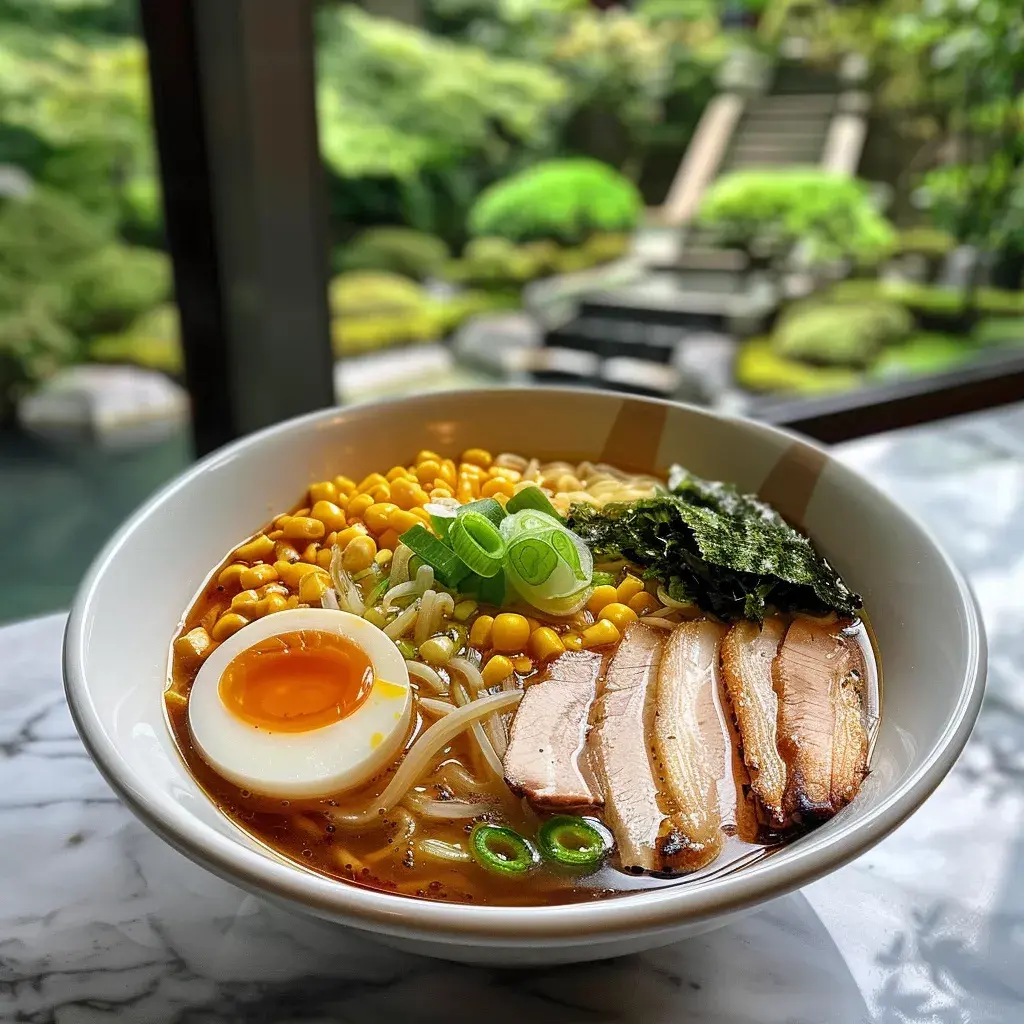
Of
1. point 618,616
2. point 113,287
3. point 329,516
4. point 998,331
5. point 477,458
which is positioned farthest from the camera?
point 998,331

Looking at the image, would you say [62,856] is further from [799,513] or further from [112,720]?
[799,513]

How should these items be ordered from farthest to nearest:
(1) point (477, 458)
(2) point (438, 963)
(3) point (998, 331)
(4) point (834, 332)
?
(3) point (998, 331) → (4) point (834, 332) → (1) point (477, 458) → (2) point (438, 963)

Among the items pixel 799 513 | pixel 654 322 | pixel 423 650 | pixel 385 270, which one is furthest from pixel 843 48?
pixel 423 650

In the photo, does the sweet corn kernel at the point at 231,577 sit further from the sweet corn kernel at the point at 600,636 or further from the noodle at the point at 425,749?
the sweet corn kernel at the point at 600,636

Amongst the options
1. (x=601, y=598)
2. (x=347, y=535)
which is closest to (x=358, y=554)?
(x=347, y=535)

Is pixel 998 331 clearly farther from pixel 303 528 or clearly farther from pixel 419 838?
pixel 419 838

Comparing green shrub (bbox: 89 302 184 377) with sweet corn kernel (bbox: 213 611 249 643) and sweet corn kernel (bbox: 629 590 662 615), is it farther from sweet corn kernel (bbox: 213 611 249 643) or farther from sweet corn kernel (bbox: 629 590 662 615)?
sweet corn kernel (bbox: 629 590 662 615)

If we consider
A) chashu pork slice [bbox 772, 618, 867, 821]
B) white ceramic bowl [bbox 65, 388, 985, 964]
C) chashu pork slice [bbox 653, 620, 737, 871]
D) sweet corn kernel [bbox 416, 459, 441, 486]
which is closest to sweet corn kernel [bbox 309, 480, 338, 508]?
white ceramic bowl [bbox 65, 388, 985, 964]
